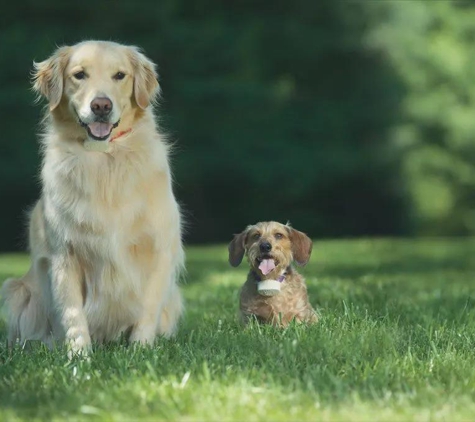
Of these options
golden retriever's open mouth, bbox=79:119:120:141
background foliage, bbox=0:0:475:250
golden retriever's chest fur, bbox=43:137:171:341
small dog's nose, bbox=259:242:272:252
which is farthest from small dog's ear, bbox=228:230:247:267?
background foliage, bbox=0:0:475:250

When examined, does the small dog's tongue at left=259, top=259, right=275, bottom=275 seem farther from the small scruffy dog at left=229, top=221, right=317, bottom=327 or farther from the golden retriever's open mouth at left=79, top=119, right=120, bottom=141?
the golden retriever's open mouth at left=79, top=119, right=120, bottom=141

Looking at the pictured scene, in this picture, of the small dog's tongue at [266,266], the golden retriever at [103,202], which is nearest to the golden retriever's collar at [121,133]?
the golden retriever at [103,202]

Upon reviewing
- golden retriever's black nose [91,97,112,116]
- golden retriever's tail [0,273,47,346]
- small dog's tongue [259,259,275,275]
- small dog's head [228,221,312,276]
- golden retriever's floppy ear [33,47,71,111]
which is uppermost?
golden retriever's floppy ear [33,47,71,111]

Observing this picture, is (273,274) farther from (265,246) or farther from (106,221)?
(106,221)

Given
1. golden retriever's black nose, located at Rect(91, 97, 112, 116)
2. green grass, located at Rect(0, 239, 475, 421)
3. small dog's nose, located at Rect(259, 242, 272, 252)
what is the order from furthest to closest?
small dog's nose, located at Rect(259, 242, 272, 252), golden retriever's black nose, located at Rect(91, 97, 112, 116), green grass, located at Rect(0, 239, 475, 421)

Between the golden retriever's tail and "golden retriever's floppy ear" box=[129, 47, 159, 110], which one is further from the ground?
"golden retriever's floppy ear" box=[129, 47, 159, 110]

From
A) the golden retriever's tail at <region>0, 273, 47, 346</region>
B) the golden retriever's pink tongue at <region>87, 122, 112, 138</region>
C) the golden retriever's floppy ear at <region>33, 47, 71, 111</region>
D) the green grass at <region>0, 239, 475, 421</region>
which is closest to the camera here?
the green grass at <region>0, 239, 475, 421</region>

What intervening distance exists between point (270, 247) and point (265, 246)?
0.11 feet

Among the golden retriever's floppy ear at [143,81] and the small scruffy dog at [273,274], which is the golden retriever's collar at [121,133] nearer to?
the golden retriever's floppy ear at [143,81]

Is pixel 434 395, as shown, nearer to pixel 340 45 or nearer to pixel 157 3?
pixel 157 3

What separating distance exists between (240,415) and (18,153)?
14317mm

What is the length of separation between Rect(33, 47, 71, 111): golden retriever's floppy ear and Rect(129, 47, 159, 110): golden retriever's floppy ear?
36cm

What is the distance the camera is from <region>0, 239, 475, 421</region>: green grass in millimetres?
3832

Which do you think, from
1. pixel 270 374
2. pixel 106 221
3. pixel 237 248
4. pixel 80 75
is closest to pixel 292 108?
pixel 237 248
